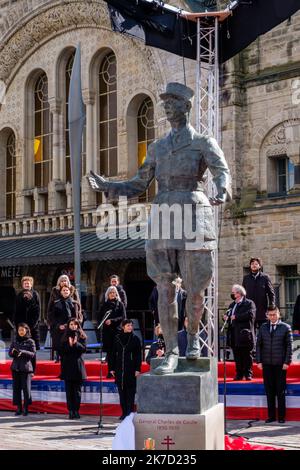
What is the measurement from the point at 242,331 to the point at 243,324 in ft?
0.36

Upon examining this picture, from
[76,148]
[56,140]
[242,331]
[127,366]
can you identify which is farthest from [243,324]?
[56,140]

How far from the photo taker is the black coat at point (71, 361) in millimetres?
12992

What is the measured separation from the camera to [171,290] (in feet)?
24.9

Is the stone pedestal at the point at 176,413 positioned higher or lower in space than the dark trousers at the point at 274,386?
higher

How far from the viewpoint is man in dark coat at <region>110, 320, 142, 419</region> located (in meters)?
12.5

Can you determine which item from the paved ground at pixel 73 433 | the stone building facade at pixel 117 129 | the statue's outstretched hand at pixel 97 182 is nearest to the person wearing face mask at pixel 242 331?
the paved ground at pixel 73 433

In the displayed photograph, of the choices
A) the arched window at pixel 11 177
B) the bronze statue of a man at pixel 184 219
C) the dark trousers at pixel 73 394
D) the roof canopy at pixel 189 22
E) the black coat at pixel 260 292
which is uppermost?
the roof canopy at pixel 189 22

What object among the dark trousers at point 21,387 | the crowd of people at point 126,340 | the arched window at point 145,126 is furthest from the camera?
the arched window at point 145,126

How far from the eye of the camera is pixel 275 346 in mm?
12086

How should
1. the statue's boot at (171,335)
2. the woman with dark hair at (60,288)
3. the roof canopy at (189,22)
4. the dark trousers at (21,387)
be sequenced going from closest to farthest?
1. the statue's boot at (171,335)
2. the dark trousers at (21,387)
3. the woman with dark hair at (60,288)
4. the roof canopy at (189,22)

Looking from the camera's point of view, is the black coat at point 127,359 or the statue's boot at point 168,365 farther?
the black coat at point 127,359

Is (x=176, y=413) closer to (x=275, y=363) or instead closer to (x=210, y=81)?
(x=275, y=363)

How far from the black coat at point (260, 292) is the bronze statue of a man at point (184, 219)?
673cm

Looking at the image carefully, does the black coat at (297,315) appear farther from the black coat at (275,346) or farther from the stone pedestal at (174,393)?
the stone pedestal at (174,393)
